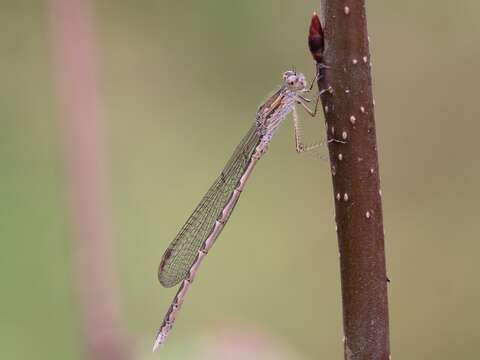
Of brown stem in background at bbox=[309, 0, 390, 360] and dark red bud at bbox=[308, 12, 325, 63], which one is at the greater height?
dark red bud at bbox=[308, 12, 325, 63]

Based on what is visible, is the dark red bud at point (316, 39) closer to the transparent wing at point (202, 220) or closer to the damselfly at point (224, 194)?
the damselfly at point (224, 194)

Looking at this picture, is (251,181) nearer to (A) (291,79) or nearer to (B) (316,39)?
(A) (291,79)

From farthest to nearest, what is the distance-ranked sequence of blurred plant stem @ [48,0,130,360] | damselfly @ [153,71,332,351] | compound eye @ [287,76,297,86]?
damselfly @ [153,71,332,351] < compound eye @ [287,76,297,86] < blurred plant stem @ [48,0,130,360]

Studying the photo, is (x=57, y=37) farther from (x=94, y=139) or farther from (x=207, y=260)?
(x=207, y=260)

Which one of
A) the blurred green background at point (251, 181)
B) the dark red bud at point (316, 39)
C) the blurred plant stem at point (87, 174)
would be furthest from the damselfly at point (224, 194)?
the dark red bud at point (316, 39)

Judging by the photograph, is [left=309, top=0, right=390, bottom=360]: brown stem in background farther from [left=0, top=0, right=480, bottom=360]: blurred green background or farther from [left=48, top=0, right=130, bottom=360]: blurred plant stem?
[left=0, top=0, right=480, bottom=360]: blurred green background

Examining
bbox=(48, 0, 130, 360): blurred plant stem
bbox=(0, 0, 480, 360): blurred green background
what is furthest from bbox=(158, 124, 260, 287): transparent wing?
bbox=(48, 0, 130, 360): blurred plant stem
